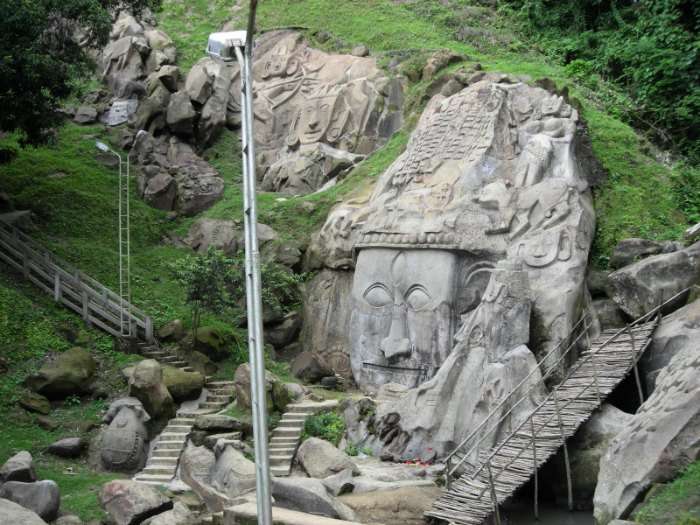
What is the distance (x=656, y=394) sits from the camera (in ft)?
40.2

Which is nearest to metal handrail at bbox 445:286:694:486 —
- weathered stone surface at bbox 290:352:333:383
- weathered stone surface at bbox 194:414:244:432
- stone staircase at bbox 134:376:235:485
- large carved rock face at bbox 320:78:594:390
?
large carved rock face at bbox 320:78:594:390

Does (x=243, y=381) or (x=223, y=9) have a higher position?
(x=223, y=9)

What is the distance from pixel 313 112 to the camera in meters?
29.3

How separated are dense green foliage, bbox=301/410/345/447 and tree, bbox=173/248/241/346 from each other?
14.6 ft

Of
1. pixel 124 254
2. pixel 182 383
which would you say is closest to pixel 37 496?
pixel 182 383

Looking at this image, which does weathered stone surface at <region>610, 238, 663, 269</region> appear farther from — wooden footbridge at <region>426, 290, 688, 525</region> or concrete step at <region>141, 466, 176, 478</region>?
concrete step at <region>141, 466, 176, 478</region>

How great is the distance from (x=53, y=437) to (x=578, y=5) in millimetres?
25913

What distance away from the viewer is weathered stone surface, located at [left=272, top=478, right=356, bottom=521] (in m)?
12.8

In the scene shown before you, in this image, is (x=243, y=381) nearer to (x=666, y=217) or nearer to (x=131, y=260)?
(x=131, y=260)

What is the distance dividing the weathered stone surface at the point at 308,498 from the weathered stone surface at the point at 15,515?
3448 millimetres

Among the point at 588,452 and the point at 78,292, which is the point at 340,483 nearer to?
the point at 588,452

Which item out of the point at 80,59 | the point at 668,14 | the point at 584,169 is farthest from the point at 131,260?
the point at 668,14

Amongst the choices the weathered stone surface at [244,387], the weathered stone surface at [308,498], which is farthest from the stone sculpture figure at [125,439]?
the weathered stone surface at [308,498]

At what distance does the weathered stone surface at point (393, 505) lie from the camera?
13.1 m
